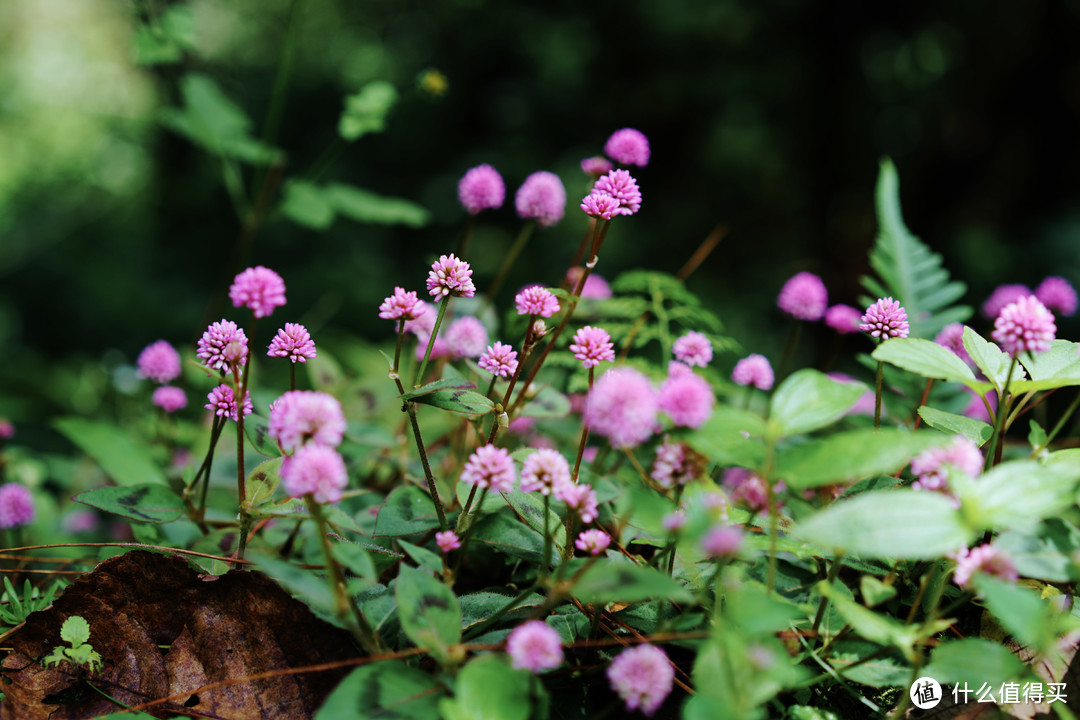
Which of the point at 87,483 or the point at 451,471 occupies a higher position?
the point at 451,471

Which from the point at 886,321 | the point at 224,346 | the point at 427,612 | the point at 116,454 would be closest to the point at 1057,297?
the point at 886,321

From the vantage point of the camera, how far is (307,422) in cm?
55

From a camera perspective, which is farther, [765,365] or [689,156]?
[689,156]

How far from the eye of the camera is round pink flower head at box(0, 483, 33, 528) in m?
1.05

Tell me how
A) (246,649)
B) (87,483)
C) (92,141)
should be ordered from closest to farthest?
(246,649)
(87,483)
(92,141)

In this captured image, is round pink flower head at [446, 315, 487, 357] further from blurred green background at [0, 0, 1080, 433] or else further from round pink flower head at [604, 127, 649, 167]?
blurred green background at [0, 0, 1080, 433]

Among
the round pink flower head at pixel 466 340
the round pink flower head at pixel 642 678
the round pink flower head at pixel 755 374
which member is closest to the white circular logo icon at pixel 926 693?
the round pink flower head at pixel 642 678

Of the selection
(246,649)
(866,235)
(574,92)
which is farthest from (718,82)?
(246,649)

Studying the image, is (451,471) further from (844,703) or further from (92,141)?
(92,141)

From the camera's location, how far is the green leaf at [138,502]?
802mm

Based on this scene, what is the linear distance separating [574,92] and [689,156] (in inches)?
33.8

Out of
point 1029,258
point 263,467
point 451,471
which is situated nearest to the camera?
point 263,467

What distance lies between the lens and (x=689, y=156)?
13.8 feet

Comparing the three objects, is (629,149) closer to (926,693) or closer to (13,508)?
(926,693)
